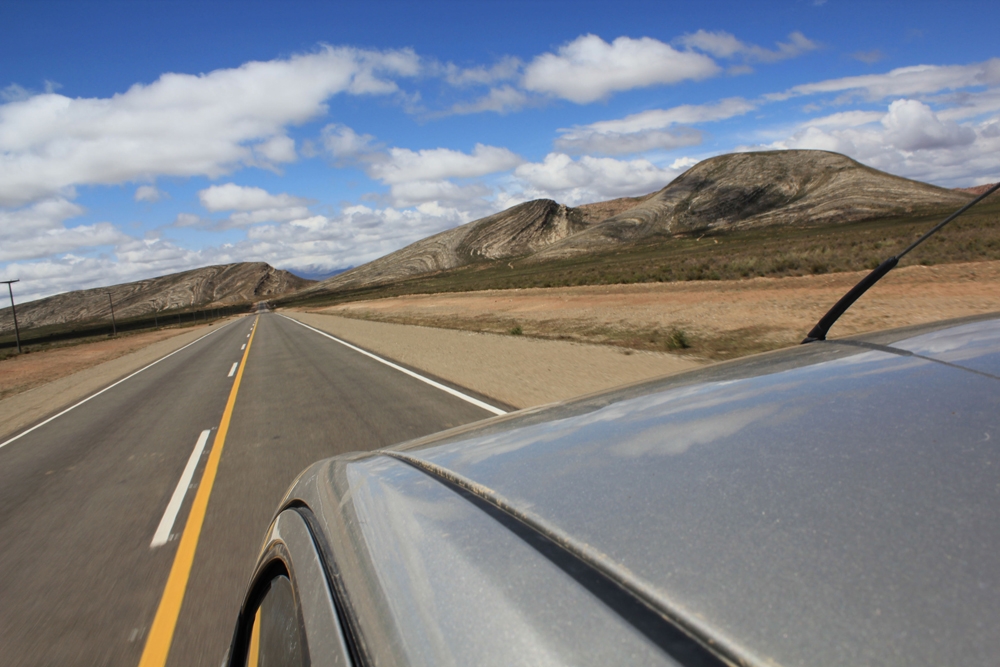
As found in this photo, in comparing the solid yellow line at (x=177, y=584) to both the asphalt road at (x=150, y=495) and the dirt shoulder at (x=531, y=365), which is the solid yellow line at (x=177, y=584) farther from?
the dirt shoulder at (x=531, y=365)

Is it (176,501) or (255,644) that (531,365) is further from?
(255,644)

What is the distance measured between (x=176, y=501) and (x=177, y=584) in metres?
1.98

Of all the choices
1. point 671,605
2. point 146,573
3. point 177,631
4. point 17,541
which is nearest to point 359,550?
point 671,605

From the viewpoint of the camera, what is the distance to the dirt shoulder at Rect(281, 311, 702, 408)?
30.9ft

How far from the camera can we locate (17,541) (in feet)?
16.0

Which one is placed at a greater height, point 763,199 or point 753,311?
point 763,199

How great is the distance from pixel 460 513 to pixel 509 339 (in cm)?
1532

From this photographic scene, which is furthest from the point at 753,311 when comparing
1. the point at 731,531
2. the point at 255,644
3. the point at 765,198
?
the point at 765,198

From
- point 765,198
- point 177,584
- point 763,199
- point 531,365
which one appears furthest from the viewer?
point 765,198

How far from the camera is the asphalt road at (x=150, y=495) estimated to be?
3371mm

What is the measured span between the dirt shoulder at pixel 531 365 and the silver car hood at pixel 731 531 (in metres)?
4.96

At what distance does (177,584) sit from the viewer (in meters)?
3.85

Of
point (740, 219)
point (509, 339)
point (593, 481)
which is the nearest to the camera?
point (593, 481)

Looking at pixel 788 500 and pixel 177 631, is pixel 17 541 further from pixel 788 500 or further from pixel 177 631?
pixel 788 500
